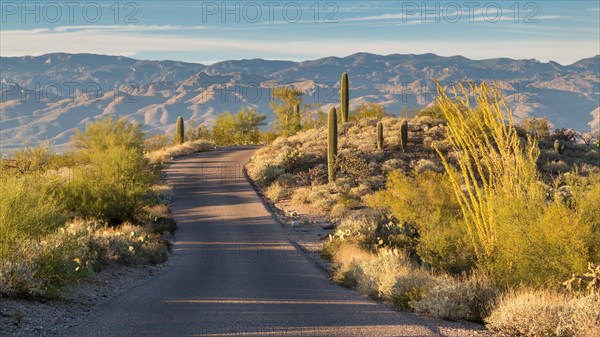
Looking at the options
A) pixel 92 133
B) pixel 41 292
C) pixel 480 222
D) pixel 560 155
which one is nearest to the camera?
pixel 41 292

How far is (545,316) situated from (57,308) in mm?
8209

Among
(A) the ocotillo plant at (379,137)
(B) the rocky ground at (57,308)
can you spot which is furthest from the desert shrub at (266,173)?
(B) the rocky ground at (57,308)

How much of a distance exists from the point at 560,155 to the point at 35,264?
142ft

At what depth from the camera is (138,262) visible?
18.2 m

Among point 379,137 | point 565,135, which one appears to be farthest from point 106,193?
point 565,135

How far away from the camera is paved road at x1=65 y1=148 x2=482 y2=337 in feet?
35.1

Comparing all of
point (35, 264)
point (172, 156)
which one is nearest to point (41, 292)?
point (35, 264)

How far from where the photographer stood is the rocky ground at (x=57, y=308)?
10234 millimetres

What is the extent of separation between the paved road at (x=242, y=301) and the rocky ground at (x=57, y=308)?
33cm

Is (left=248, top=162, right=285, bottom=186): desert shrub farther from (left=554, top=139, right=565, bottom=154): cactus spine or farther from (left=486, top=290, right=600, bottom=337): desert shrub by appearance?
(left=486, top=290, right=600, bottom=337): desert shrub

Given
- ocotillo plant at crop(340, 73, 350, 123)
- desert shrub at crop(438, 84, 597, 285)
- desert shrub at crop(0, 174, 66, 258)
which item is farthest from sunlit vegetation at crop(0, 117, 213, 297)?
ocotillo plant at crop(340, 73, 350, 123)

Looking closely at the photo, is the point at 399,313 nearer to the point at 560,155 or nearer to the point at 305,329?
the point at 305,329

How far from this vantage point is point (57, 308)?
11680 millimetres

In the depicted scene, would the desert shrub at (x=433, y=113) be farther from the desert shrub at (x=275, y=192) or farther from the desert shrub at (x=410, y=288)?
the desert shrub at (x=410, y=288)
